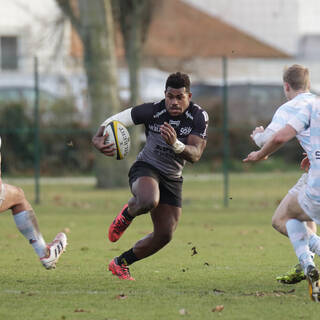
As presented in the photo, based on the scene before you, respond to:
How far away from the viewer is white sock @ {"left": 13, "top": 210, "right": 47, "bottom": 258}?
8.14 meters

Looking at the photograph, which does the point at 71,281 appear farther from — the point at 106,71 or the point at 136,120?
the point at 106,71

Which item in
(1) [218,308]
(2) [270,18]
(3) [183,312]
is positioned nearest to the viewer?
(3) [183,312]

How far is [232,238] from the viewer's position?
12.4 m

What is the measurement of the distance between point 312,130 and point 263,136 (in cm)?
43

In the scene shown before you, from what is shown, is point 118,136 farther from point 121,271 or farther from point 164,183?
point 121,271

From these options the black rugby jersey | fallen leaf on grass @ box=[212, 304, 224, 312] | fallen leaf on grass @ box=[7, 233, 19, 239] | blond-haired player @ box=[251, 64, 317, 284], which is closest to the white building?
fallen leaf on grass @ box=[7, 233, 19, 239]

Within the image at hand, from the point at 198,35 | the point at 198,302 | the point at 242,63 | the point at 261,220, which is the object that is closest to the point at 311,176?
the point at 198,302

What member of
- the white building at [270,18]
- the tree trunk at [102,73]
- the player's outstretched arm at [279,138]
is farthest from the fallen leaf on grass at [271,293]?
the white building at [270,18]

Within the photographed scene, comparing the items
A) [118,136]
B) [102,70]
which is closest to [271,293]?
[118,136]

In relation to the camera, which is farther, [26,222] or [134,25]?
[134,25]

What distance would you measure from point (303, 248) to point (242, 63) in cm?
2338

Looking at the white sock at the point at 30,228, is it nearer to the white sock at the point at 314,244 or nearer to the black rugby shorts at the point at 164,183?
the black rugby shorts at the point at 164,183

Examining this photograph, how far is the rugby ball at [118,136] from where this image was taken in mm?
8453

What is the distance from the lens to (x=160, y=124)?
8.45 metres
